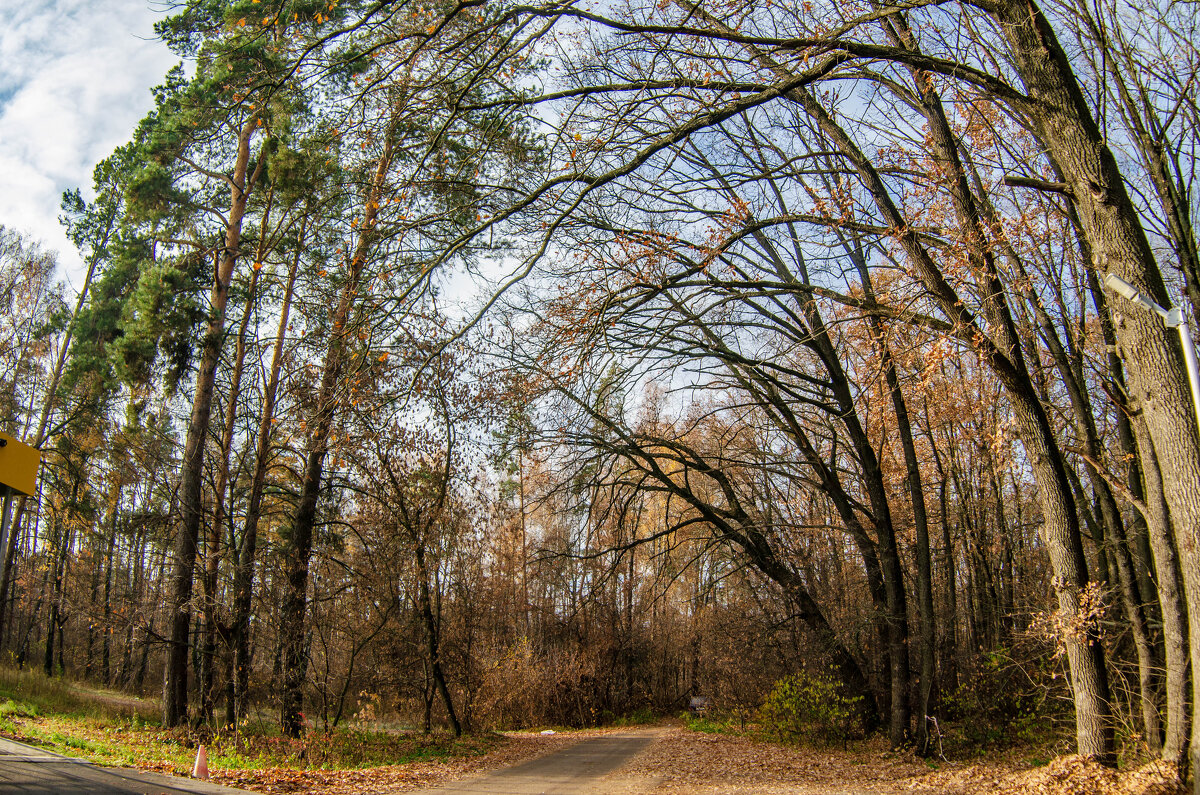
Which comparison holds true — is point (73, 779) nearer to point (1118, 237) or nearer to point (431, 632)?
point (431, 632)

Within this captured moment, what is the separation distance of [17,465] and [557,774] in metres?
9.00

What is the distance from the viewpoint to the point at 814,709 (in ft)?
48.9

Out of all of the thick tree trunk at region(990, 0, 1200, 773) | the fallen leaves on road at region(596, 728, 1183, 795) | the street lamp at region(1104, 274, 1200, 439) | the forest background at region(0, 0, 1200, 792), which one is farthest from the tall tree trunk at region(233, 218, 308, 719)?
the street lamp at region(1104, 274, 1200, 439)

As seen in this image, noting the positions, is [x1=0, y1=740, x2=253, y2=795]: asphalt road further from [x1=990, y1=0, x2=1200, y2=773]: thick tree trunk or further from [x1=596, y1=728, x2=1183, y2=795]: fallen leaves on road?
[x1=990, y1=0, x2=1200, y2=773]: thick tree trunk

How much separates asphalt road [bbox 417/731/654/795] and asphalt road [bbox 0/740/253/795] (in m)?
3.09

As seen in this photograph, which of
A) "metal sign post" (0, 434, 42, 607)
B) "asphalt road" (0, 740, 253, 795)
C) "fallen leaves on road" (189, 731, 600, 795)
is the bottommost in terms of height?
"fallen leaves on road" (189, 731, 600, 795)

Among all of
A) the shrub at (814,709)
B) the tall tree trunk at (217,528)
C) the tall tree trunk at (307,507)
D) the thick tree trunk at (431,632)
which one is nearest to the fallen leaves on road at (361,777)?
the tall tree trunk at (307,507)

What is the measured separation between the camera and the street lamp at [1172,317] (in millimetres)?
5383

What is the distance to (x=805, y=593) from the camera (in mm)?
15062

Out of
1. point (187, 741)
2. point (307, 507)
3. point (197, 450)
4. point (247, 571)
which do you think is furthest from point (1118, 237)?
point (197, 450)

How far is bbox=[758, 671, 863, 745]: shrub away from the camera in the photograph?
48.0 ft

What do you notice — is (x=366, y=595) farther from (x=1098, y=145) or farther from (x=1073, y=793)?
(x=1098, y=145)

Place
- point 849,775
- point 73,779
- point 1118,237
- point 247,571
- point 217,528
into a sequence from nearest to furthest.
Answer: point 1118,237 → point 73,779 → point 849,775 → point 247,571 → point 217,528

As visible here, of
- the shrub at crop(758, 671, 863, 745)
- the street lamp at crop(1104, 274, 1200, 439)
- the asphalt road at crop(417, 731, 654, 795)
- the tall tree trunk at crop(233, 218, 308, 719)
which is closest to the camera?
the street lamp at crop(1104, 274, 1200, 439)
